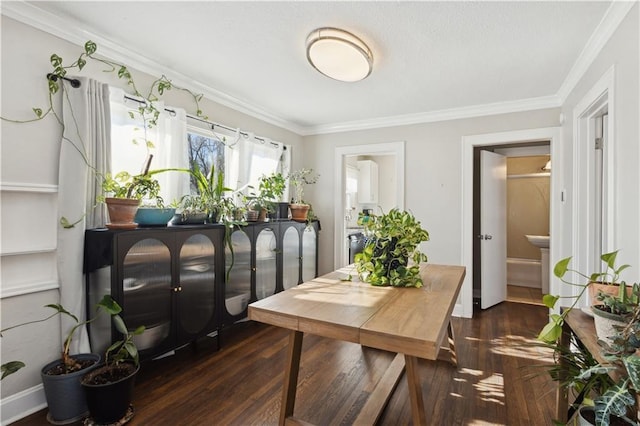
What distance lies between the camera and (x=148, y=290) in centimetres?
224

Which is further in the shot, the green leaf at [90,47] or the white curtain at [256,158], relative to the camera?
the white curtain at [256,158]

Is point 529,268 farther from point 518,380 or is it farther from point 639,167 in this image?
point 639,167

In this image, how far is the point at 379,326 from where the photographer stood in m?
1.26

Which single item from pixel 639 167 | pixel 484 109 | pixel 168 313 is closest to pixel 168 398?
pixel 168 313

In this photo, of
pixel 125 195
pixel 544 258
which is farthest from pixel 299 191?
pixel 544 258

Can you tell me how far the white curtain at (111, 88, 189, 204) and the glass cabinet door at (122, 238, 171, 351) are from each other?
62 centimetres

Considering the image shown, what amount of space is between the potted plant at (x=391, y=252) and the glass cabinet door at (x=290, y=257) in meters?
1.71

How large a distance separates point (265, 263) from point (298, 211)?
2.77ft

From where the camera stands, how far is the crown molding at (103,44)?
1.87 meters

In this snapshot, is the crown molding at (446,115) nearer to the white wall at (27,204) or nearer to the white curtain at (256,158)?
the white curtain at (256,158)

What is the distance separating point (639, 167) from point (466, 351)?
194cm

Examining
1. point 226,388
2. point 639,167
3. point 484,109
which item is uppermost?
point 484,109

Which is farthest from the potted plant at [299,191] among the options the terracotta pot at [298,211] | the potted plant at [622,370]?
the potted plant at [622,370]

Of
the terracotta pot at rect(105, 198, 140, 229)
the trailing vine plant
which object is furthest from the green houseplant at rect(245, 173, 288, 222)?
the terracotta pot at rect(105, 198, 140, 229)
